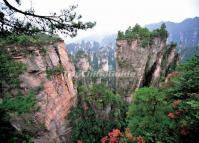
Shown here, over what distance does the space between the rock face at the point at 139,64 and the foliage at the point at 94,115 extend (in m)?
7.28

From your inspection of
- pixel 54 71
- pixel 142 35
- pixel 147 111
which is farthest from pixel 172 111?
pixel 142 35

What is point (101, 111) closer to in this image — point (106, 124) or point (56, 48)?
point (106, 124)

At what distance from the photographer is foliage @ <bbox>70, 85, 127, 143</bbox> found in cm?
3181

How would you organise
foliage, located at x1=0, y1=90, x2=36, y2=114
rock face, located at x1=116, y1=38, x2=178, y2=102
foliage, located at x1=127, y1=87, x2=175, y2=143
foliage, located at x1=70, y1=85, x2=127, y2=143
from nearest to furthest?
foliage, located at x1=0, y1=90, x2=36, y2=114 < foliage, located at x1=127, y1=87, x2=175, y2=143 < foliage, located at x1=70, y1=85, x2=127, y2=143 < rock face, located at x1=116, y1=38, x2=178, y2=102

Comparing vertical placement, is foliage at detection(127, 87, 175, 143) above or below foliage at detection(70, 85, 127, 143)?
above

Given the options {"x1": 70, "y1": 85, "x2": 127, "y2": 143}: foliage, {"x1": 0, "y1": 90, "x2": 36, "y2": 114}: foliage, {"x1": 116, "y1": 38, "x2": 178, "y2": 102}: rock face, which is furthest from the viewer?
{"x1": 116, "y1": 38, "x2": 178, "y2": 102}: rock face

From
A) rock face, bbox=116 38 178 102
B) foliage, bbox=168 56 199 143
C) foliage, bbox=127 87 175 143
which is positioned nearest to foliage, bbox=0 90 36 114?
foliage, bbox=168 56 199 143

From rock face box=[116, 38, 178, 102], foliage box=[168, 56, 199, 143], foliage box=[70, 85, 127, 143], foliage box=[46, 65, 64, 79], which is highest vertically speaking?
foliage box=[168, 56, 199, 143]

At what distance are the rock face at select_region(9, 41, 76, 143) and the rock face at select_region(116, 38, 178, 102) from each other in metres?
18.2

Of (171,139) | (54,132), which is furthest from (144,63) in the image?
(171,139)

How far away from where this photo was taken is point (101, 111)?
37.6m

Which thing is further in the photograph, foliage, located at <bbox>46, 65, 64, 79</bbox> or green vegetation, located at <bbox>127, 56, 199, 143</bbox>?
foliage, located at <bbox>46, 65, 64, 79</bbox>

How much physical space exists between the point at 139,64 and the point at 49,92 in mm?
23973

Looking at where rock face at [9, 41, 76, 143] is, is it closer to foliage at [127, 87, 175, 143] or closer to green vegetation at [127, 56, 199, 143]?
foliage at [127, 87, 175, 143]
